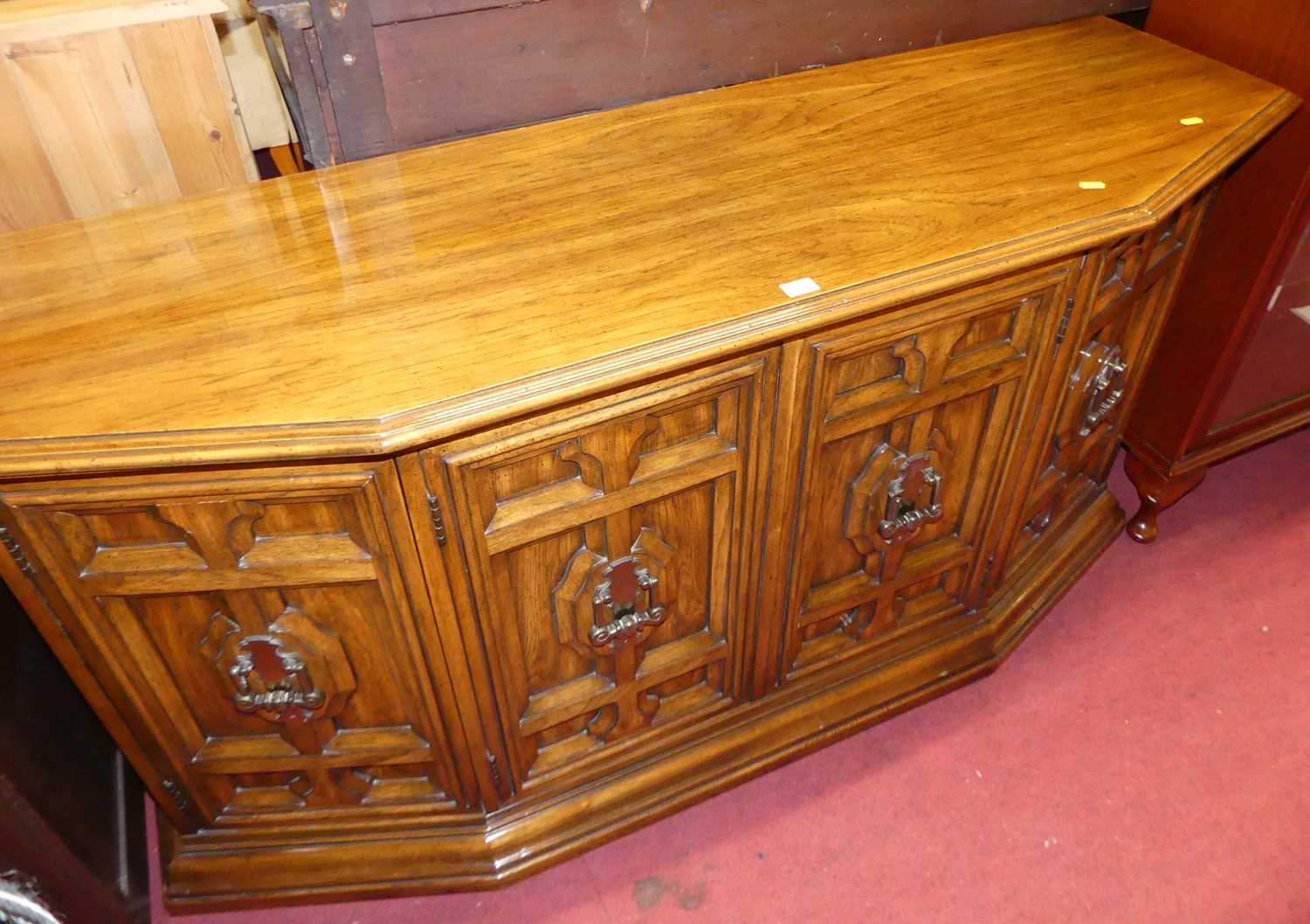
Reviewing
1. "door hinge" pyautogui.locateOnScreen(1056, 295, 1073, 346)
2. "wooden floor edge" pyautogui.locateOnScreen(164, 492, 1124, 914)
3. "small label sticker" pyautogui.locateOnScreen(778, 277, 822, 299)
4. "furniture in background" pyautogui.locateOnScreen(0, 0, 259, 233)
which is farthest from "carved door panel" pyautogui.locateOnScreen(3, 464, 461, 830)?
"door hinge" pyautogui.locateOnScreen(1056, 295, 1073, 346)

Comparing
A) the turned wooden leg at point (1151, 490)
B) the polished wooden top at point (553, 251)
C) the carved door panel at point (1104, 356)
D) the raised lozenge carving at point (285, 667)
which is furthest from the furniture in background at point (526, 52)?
the turned wooden leg at point (1151, 490)

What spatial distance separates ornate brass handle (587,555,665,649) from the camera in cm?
133

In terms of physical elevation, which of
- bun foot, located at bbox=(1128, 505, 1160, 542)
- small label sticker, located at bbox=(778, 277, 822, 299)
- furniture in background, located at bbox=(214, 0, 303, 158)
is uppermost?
small label sticker, located at bbox=(778, 277, 822, 299)

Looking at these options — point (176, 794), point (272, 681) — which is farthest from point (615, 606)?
point (176, 794)

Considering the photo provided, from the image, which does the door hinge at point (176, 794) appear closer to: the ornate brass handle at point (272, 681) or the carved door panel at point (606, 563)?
the ornate brass handle at point (272, 681)

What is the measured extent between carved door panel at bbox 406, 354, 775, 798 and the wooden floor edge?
0.09 m

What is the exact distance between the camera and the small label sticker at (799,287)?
1146 millimetres

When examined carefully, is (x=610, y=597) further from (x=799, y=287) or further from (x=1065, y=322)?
(x=1065, y=322)

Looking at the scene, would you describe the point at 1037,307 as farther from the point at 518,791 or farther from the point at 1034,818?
the point at 518,791

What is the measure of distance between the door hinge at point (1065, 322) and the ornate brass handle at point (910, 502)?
26 centimetres

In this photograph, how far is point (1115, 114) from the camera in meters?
1.54

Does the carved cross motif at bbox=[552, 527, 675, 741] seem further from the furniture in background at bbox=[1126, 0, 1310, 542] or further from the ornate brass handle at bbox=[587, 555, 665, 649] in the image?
the furniture in background at bbox=[1126, 0, 1310, 542]

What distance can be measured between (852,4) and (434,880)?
161cm

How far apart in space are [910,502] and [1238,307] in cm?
81
